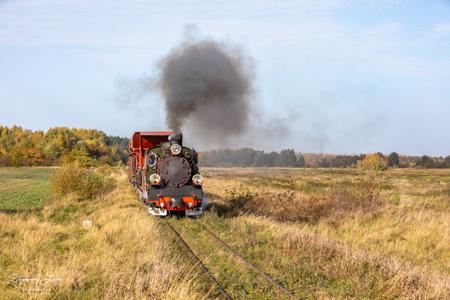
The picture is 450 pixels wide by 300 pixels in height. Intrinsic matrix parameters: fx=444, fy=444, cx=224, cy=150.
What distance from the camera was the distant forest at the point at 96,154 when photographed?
11312 cm

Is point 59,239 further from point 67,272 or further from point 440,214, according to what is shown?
point 440,214

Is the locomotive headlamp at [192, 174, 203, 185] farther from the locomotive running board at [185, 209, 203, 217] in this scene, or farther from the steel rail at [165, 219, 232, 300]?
the steel rail at [165, 219, 232, 300]

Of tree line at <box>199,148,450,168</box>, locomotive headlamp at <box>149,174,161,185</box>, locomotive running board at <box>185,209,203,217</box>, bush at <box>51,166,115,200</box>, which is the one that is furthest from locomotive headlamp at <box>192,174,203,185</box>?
tree line at <box>199,148,450,168</box>

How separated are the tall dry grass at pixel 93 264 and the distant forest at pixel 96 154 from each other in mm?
67185

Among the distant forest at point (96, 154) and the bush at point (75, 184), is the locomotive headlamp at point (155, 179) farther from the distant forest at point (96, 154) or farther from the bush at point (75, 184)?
the distant forest at point (96, 154)

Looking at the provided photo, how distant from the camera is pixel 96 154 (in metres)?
123

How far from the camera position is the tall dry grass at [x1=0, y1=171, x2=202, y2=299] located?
7289 mm

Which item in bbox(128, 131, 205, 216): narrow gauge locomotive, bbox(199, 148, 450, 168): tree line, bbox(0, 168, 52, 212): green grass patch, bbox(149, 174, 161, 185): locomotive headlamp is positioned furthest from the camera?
bbox(199, 148, 450, 168): tree line

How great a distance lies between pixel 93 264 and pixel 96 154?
11892cm

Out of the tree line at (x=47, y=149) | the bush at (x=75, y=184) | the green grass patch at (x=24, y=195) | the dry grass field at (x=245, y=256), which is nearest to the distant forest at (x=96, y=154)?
the tree line at (x=47, y=149)

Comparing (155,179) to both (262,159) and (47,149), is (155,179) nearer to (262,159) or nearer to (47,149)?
(47,149)

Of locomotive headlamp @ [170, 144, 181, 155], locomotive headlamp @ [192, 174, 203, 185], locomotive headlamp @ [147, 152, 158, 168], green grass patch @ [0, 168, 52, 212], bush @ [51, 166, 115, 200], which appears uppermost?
locomotive headlamp @ [170, 144, 181, 155]

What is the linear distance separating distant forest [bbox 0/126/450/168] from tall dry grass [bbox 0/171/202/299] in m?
67.2

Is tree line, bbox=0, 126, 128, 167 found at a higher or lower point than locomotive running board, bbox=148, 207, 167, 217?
higher
